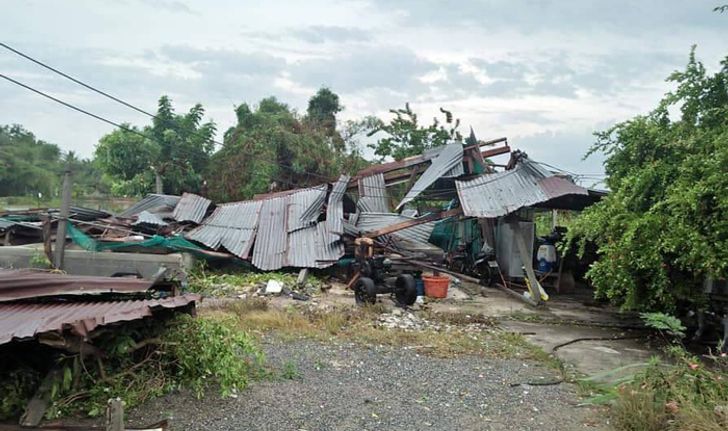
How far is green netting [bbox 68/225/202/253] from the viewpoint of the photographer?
1165 cm

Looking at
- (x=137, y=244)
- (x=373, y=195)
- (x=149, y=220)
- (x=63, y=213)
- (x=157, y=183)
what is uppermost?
(x=157, y=183)

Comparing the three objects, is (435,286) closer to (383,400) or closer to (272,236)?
(272,236)

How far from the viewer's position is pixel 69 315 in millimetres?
4000

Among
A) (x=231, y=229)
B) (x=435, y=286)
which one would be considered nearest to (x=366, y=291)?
(x=435, y=286)

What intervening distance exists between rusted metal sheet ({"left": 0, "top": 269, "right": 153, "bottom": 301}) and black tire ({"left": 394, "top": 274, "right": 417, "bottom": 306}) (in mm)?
5082

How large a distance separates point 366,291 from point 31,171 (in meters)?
26.3

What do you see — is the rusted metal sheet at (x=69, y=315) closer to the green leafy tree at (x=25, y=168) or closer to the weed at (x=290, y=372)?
the weed at (x=290, y=372)

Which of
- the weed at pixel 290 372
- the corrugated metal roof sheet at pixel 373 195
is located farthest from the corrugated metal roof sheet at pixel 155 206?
the weed at pixel 290 372

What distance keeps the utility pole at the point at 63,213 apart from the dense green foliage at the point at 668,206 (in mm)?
9020

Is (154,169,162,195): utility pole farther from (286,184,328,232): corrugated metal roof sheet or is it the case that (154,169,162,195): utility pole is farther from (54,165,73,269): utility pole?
(54,165,73,269): utility pole

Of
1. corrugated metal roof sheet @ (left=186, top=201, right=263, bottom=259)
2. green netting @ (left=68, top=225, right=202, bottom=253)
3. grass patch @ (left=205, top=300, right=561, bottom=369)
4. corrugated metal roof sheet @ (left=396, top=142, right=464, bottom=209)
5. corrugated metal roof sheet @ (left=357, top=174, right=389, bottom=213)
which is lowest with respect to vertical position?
grass patch @ (left=205, top=300, right=561, bottom=369)

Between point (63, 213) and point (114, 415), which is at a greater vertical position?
point (63, 213)

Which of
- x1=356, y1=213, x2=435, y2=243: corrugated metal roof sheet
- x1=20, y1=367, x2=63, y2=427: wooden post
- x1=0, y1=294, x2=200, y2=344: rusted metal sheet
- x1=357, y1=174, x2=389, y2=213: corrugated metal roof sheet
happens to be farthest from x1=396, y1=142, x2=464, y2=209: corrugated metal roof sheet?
x1=20, y1=367, x2=63, y2=427: wooden post

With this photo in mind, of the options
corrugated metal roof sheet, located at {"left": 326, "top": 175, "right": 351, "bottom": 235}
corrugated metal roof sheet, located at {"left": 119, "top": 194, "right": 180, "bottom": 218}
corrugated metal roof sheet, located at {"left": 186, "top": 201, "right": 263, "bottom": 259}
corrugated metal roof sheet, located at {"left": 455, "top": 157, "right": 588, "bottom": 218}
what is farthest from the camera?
corrugated metal roof sheet, located at {"left": 119, "top": 194, "right": 180, "bottom": 218}
